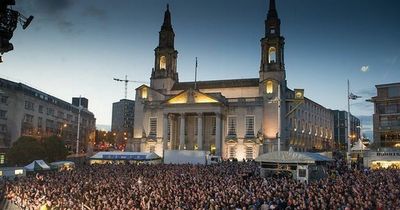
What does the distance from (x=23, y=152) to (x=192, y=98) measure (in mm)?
29674

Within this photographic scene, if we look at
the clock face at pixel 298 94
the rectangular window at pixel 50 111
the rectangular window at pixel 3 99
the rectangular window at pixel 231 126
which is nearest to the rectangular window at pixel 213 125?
the rectangular window at pixel 231 126

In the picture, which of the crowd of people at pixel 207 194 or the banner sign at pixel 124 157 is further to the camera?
the banner sign at pixel 124 157

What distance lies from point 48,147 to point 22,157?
4.93m

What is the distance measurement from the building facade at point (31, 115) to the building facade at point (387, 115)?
6479 cm

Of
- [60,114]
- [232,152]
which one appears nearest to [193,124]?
[232,152]

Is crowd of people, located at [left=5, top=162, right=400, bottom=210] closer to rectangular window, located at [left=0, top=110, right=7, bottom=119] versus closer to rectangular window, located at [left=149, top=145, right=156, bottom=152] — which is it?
rectangular window, located at [left=149, top=145, right=156, bottom=152]

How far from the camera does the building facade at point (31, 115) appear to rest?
6918cm

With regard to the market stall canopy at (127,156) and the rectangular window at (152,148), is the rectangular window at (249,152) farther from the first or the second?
the market stall canopy at (127,156)

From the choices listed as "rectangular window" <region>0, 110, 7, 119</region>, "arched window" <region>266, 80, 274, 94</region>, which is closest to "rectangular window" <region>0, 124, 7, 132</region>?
"rectangular window" <region>0, 110, 7, 119</region>

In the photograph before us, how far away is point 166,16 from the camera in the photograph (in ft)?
262

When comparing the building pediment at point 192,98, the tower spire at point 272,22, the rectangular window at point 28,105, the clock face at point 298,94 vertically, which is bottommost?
the clock face at point 298,94

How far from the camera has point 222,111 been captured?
6819 centimetres

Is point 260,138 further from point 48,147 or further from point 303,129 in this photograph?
point 48,147

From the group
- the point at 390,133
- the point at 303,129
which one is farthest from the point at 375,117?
the point at 303,129
